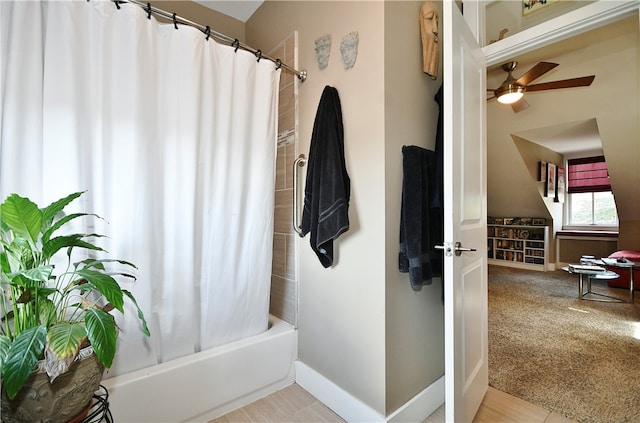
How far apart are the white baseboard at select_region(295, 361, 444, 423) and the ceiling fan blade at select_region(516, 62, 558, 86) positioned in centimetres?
240

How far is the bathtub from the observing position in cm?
131

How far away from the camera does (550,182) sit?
521cm

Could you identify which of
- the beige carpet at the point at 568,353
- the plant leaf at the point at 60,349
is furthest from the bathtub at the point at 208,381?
the beige carpet at the point at 568,353

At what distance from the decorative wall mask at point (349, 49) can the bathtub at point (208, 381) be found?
1.59 m

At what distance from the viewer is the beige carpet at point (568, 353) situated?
1.70 meters

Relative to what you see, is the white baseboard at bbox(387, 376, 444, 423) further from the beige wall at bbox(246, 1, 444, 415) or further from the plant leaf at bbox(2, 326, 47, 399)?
the plant leaf at bbox(2, 326, 47, 399)

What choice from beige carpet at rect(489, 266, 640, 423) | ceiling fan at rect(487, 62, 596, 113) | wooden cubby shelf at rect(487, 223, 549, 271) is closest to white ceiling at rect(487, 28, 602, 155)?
ceiling fan at rect(487, 62, 596, 113)

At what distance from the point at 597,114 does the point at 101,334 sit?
184 inches

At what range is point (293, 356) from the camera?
1.83m

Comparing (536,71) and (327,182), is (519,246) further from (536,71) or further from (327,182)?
(327,182)

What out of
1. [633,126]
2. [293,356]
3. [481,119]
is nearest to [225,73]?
[481,119]

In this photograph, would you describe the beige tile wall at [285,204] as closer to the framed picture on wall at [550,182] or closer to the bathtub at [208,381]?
the bathtub at [208,381]

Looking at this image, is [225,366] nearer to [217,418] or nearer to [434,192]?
[217,418]

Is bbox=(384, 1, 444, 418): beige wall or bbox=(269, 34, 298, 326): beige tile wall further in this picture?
bbox=(269, 34, 298, 326): beige tile wall
